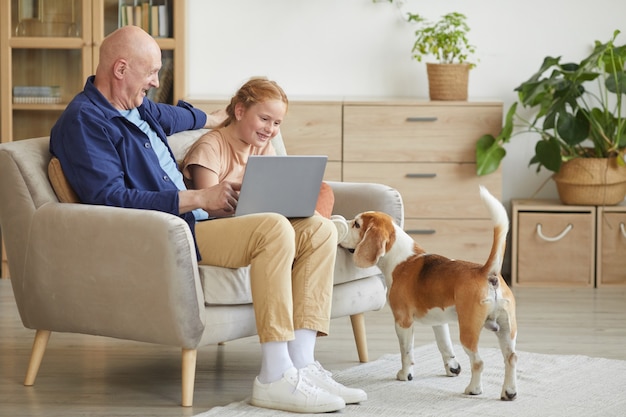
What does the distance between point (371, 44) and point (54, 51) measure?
1.53 metres

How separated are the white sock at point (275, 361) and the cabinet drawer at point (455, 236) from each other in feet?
6.87

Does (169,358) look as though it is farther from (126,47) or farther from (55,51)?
(55,51)

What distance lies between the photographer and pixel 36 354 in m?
2.99

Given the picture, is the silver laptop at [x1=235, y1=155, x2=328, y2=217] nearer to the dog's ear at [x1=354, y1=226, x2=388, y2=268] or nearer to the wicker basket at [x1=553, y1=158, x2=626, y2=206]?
the dog's ear at [x1=354, y1=226, x2=388, y2=268]

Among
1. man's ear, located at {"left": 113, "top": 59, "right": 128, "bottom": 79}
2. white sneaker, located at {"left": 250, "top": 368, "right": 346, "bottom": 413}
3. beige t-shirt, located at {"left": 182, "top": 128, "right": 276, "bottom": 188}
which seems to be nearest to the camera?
white sneaker, located at {"left": 250, "top": 368, "right": 346, "bottom": 413}

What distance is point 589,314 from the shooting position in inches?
162

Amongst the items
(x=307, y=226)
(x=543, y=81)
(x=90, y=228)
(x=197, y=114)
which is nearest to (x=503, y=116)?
(x=543, y=81)

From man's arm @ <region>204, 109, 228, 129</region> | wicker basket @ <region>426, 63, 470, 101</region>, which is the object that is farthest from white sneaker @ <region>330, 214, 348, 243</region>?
wicker basket @ <region>426, 63, 470, 101</region>

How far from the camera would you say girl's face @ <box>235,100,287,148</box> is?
9.96ft

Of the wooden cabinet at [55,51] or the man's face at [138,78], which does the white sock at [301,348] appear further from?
the wooden cabinet at [55,51]

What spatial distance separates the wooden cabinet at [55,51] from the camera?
15.5ft

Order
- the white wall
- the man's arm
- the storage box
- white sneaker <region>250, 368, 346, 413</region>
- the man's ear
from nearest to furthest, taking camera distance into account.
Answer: white sneaker <region>250, 368, 346, 413</region>, the man's ear, the man's arm, the storage box, the white wall

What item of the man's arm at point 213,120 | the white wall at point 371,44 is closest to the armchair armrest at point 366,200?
the man's arm at point 213,120

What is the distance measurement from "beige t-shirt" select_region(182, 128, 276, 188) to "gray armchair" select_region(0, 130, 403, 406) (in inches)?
15.8
